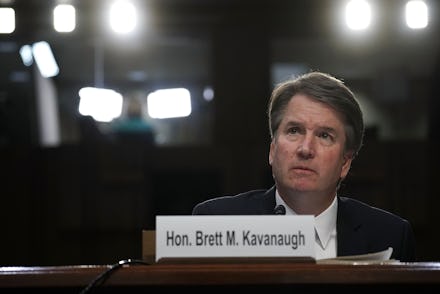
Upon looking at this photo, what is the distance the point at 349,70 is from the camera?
5980 mm

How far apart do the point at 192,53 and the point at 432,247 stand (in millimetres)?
2441

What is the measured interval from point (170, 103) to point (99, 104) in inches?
24.9

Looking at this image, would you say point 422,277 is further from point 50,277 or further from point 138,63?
point 138,63

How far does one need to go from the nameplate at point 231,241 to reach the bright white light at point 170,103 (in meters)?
4.73

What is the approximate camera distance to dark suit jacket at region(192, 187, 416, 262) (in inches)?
64.3

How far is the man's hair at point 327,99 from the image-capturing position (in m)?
1.66

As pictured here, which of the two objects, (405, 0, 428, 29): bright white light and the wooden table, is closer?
the wooden table

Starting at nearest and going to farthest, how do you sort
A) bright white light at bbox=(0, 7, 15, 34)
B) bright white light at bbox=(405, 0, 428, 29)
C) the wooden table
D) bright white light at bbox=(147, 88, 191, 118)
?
the wooden table
bright white light at bbox=(405, 0, 428, 29)
bright white light at bbox=(0, 7, 15, 34)
bright white light at bbox=(147, 88, 191, 118)

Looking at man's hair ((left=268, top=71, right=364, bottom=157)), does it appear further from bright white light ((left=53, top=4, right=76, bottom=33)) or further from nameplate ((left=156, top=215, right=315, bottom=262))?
bright white light ((left=53, top=4, right=76, bottom=33))

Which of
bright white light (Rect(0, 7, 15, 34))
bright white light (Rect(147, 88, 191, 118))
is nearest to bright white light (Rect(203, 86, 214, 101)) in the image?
bright white light (Rect(147, 88, 191, 118))

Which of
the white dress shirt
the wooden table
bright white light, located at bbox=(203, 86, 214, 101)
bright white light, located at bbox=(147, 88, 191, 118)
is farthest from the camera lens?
bright white light, located at bbox=(147, 88, 191, 118)

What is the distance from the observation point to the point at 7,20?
5.37 metres

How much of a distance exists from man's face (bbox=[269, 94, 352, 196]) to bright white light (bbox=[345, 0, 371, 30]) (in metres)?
3.65

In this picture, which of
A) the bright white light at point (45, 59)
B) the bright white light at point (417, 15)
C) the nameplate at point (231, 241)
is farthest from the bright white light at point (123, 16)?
the nameplate at point (231, 241)
